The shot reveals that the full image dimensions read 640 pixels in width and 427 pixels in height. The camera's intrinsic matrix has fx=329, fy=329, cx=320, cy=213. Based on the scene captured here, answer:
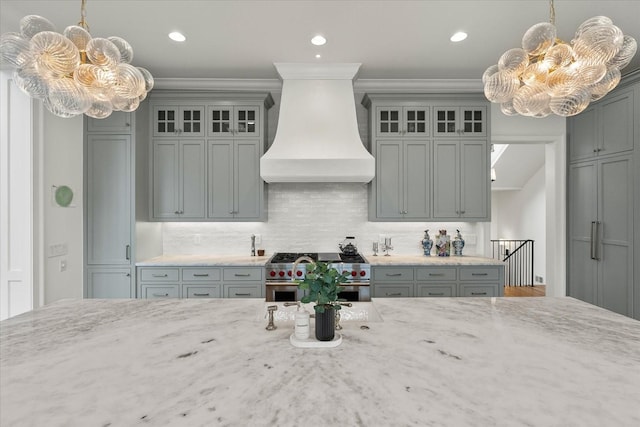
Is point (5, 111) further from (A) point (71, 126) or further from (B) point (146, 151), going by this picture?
(B) point (146, 151)

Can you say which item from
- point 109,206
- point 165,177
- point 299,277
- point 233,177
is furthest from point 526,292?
point 109,206

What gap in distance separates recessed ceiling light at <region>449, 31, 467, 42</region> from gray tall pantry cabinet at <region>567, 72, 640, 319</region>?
1.80 metres

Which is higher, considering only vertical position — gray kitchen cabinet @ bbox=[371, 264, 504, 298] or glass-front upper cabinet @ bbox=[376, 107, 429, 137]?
glass-front upper cabinet @ bbox=[376, 107, 429, 137]

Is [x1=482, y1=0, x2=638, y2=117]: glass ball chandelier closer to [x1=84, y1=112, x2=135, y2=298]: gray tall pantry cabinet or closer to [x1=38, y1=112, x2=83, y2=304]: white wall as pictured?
[x1=84, y1=112, x2=135, y2=298]: gray tall pantry cabinet

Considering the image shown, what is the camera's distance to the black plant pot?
4.18 ft

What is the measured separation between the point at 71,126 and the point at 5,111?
19.4 inches

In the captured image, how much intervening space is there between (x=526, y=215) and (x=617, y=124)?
199 inches

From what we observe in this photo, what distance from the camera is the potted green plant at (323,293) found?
4.10ft

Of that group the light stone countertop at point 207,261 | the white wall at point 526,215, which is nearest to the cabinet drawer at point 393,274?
the light stone countertop at point 207,261

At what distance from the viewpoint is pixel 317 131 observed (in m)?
3.36

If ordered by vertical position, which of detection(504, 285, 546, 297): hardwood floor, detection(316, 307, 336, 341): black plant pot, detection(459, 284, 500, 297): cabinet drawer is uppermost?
detection(316, 307, 336, 341): black plant pot

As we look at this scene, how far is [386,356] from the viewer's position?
1174 mm

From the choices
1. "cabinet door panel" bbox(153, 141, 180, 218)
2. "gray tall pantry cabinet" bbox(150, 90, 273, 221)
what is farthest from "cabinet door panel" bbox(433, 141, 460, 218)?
"cabinet door panel" bbox(153, 141, 180, 218)

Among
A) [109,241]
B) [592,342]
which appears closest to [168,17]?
[109,241]
